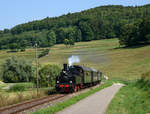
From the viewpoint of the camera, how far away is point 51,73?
2709 inches

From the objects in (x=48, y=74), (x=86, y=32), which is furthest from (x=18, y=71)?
(x=86, y=32)

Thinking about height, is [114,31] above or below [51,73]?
above

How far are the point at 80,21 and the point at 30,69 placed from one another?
12414cm

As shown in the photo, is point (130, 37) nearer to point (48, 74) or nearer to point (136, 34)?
point (136, 34)

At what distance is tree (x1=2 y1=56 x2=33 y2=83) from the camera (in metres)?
80.8

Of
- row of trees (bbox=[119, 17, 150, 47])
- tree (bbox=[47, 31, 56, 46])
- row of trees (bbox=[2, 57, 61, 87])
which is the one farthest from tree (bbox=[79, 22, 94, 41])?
row of trees (bbox=[2, 57, 61, 87])

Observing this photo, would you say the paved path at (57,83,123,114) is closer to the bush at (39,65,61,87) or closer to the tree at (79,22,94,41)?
the bush at (39,65,61,87)

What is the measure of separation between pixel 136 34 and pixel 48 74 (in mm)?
63615

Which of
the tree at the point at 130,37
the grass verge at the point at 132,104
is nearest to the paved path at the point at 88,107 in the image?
the grass verge at the point at 132,104

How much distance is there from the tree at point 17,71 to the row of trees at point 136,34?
54817 millimetres

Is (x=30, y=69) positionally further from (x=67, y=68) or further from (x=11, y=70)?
(x=67, y=68)

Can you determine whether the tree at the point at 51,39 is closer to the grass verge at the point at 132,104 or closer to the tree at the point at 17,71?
the tree at the point at 17,71

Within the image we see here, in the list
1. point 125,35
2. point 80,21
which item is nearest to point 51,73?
point 125,35

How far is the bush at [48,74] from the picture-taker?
67000 mm
